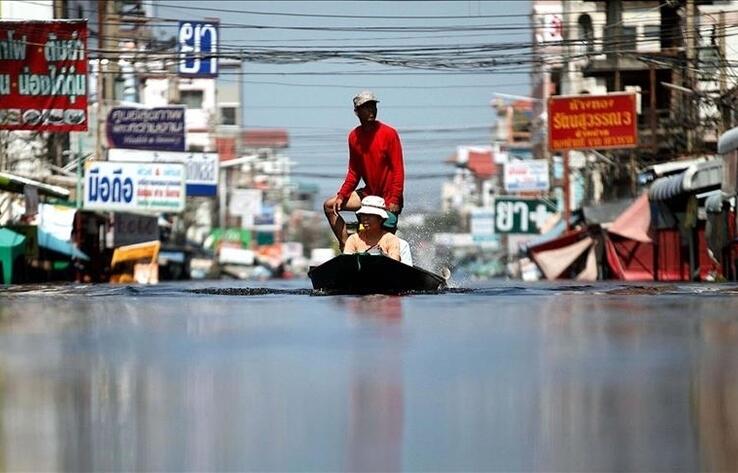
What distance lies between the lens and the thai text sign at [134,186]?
1729 inches

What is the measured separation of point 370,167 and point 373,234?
125 cm

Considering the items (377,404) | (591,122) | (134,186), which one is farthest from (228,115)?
(377,404)

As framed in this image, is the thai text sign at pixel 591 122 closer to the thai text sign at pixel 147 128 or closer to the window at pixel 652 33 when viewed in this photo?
the window at pixel 652 33

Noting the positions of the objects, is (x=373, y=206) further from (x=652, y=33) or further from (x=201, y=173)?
(x=201, y=173)

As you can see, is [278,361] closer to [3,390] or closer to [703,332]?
[3,390]

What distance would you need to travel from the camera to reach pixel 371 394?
7340mm

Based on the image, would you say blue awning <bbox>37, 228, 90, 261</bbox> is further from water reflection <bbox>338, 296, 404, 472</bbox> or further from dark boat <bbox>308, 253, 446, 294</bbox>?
water reflection <bbox>338, 296, 404, 472</bbox>

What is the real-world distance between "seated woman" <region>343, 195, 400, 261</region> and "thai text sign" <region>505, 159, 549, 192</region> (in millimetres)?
47952

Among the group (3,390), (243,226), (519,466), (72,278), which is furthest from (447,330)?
(243,226)

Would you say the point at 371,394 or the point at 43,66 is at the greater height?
the point at 43,66

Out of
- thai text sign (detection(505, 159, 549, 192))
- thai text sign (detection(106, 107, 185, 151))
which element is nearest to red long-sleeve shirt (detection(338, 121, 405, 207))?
thai text sign (detection(106, 107, 185, 151))

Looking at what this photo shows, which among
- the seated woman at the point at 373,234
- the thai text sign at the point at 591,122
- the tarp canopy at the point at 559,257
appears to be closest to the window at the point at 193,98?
the tarp canopy at the point at 559,257

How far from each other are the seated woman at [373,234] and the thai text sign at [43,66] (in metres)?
13.0

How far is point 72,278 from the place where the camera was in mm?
39188
